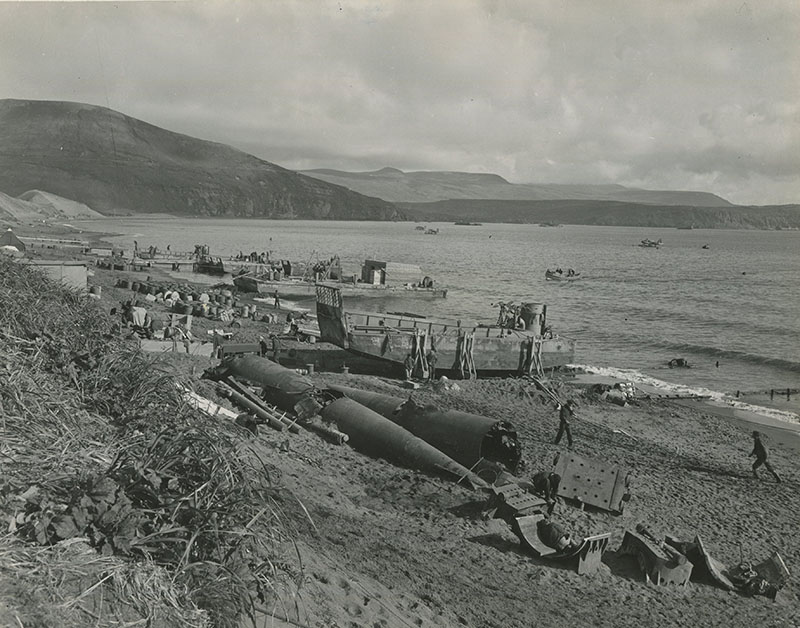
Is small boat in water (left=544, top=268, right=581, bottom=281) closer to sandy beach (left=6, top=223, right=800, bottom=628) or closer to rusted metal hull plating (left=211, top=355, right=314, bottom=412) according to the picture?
sandy beach (left=6, top=223, right=800, bottom=628)

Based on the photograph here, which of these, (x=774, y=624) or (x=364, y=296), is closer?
(x=774, y=624)

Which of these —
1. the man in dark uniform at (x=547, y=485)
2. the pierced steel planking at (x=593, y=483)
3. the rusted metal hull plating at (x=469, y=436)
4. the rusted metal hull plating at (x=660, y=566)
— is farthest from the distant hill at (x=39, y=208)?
the rusted metal hull plating at (x=660, y=566)

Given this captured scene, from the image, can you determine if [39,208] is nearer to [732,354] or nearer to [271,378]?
[732,354]

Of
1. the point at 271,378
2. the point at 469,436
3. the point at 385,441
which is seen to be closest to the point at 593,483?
the point at 469,436

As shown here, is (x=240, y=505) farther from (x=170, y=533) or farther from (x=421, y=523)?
(x=421, y=523)

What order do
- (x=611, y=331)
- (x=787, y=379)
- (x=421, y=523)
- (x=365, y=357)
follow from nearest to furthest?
(x=421, y=523) < (x=365, y=357) < (x=787, y=379) < (x=611, y=331)

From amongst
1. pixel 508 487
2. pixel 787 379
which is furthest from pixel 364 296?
pixel 508 487
